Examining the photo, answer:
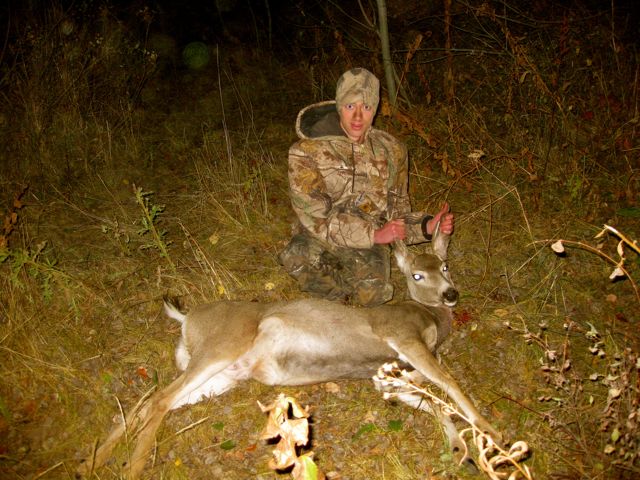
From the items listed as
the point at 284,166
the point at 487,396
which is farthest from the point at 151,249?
the point at 487,396

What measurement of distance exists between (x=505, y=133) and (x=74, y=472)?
5.82m

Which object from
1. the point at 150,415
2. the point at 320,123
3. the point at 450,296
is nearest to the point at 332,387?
the point at 450,296

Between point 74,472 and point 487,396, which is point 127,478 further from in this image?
point 487,396

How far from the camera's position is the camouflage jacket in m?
3.88

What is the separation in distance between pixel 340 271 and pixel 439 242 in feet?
2.96

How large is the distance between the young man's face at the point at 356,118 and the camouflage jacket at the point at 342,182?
0.26 feet

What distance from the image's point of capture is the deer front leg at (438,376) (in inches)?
109

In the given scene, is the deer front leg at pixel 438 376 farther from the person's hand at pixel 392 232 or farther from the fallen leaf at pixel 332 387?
the person's hand at pixel 392 232

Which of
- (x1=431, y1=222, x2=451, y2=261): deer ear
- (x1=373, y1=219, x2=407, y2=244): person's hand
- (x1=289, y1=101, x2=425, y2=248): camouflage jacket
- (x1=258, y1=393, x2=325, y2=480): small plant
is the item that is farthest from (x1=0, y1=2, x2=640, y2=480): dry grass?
(x1=258, y1=393, x2=325, y2=480): small plant

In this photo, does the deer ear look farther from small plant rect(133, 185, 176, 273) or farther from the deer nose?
small plant rect(133, 185, 176, 273)

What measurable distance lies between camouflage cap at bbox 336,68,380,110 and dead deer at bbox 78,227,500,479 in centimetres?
174

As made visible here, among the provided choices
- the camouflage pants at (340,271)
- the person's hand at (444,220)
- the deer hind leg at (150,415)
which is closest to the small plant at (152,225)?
the camouflage pants at (340,271)

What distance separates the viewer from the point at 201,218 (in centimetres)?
513

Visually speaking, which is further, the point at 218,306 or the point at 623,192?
the point at 623,192
